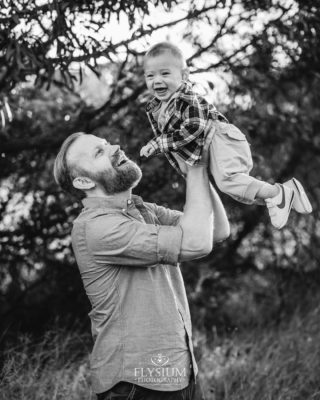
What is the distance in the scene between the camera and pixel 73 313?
19.7 ft

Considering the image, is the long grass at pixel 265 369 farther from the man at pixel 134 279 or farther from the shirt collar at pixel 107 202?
the shirt collar at pixel 107 202

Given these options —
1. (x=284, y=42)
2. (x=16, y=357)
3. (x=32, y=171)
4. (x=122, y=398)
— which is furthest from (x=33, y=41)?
(x=122, y=398)

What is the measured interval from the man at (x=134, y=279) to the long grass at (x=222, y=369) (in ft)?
3.93

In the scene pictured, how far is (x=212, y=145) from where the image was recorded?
317cm

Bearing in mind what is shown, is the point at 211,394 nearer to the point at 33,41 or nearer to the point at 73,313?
the point at 73,313

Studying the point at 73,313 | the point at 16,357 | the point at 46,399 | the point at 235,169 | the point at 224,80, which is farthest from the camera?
the point at 73,313

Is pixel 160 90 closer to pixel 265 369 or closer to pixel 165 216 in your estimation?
pixel 165 216

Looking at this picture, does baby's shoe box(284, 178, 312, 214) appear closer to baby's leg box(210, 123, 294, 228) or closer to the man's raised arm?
baby's leg box(210, 123, 294, 228)

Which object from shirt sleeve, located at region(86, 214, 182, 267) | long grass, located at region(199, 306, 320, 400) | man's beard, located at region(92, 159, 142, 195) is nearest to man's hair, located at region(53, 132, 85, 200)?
man's beard, located at region(92, 159, 142, 195)

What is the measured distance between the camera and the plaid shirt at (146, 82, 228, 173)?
10.2 feet

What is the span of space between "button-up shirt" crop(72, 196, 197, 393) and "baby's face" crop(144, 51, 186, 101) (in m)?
0.67

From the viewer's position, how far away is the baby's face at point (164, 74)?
10.8 feet

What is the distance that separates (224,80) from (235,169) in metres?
2.26

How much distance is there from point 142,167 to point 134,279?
239 centimetres
